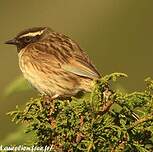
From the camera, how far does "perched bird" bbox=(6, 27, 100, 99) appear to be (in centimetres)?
834

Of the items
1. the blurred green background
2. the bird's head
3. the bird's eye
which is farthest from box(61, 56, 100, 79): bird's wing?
the blurred green background

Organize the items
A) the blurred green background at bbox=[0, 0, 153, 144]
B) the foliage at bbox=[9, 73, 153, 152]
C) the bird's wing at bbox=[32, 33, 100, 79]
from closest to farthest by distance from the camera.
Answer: the foliage at bbox=[9, 73, 153, 152]
the bird's wing at bbox=[32, 33, 100, 79]
the blurred green background at bbox=[0, 0, 153, 144]

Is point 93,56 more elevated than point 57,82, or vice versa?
point 57,82

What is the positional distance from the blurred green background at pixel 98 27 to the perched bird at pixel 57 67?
10908 millimetres

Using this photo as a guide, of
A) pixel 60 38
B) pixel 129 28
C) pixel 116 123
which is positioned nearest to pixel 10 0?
pixel 129 28

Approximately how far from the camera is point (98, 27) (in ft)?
86.2

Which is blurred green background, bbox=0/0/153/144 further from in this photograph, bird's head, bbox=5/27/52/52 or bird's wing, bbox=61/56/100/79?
bird's wing, bbox=61/56/100/79

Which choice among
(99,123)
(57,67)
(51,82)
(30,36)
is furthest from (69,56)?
(99,123)

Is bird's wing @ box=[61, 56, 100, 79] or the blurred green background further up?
bird's wing @ box=[61, 56, 100, 79]

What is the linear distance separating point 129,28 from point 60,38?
1732 cm

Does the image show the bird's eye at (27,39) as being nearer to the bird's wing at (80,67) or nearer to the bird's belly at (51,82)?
the bird's belly at (51,82)

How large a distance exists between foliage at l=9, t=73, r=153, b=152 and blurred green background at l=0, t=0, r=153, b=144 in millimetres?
13383

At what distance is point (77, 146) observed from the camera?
587cm

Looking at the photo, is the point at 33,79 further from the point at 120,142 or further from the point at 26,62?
the point at 120,142
